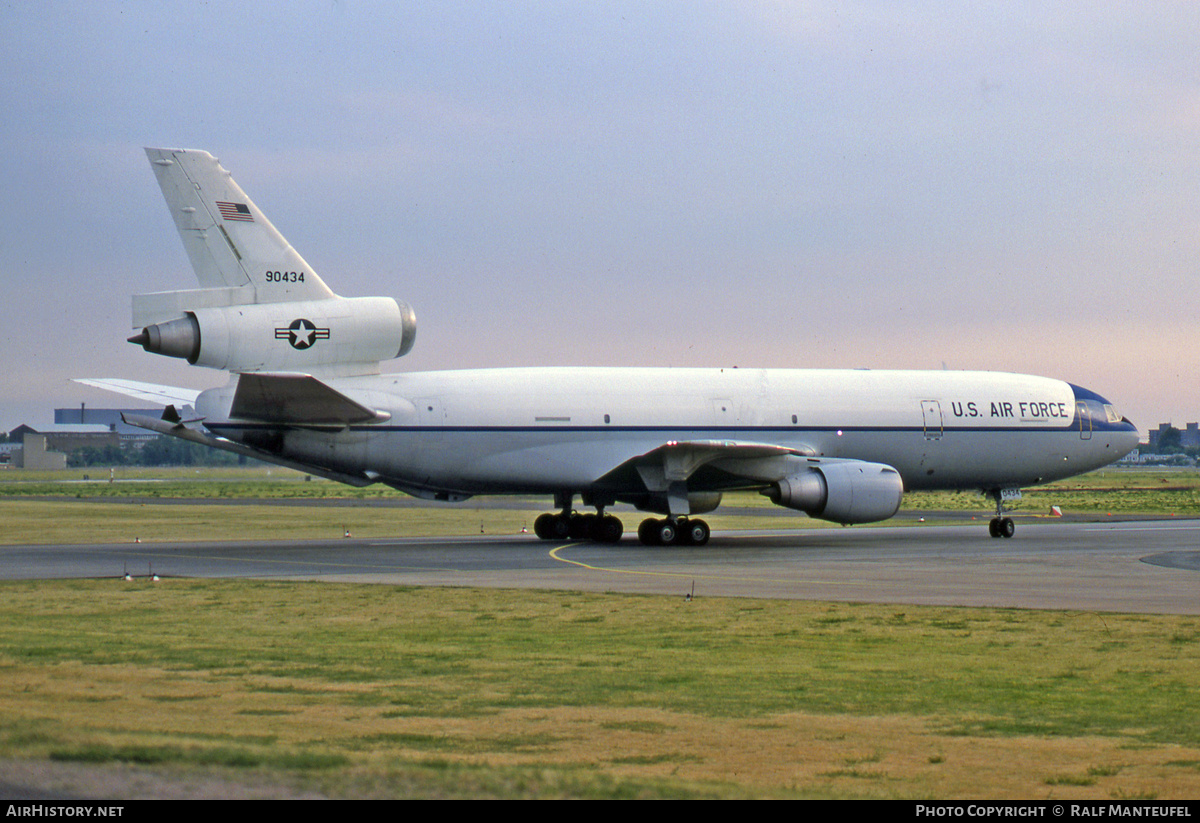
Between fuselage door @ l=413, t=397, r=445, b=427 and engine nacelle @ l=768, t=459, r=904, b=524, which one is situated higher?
fuselage door @ l=413, t=397, r=445, b=427

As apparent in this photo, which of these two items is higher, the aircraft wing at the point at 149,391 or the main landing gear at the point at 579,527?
the aircraft wing at the point at 149,391

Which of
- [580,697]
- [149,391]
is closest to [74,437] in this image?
[149,391]

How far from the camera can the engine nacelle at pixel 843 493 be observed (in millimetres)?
29609

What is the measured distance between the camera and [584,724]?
340 inches

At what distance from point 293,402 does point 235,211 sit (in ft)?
14.0

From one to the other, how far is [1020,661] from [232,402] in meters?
19.0

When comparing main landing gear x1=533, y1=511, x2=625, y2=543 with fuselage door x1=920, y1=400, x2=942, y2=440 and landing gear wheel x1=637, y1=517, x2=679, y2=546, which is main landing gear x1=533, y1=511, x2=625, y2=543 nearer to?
landing gear wheel x1=637, y1=517, x2=679, y2=546

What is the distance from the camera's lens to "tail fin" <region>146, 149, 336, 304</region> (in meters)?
26.2

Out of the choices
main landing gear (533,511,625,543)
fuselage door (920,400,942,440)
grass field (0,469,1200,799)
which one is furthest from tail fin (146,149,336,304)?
fuselage door (920,400,942,440)

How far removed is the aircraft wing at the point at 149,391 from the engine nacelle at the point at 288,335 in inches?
109

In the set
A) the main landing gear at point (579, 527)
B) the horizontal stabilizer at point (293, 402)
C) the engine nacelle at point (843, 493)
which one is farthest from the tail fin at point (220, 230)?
the engine nacelle at point (843, 493)

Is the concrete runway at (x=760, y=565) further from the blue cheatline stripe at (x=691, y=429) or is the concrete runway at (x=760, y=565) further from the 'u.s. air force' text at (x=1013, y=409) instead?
the 'u.s. air force' text at (x=1013, y=409)

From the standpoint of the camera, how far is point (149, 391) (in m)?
30.2

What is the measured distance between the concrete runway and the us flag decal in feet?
23.4
